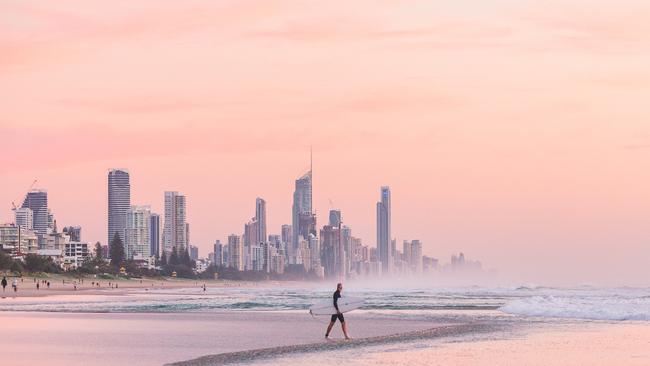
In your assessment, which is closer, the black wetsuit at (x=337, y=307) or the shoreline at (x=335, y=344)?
the shoreline at (x=335, y=344)

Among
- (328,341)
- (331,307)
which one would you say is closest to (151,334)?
(331,307)

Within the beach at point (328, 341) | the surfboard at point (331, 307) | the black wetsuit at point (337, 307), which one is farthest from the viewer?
the surfboard at point (331, 307)

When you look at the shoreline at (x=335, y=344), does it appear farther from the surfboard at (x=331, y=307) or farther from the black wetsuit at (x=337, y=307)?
the surfboard at (x=331, y=307)

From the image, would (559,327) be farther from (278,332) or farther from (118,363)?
(118,363)

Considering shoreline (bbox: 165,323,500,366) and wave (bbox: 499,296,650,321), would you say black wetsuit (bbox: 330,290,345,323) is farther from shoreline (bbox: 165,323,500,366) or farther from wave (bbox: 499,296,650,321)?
wave (bbox: 499,296,650,321)

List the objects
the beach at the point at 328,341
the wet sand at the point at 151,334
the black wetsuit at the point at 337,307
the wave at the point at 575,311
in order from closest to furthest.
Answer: the beach at the point at 328,341 < the wet sand at the point at 151,334 < the black wetsuit at the point at 337,307 < the wave at the point at 575,311

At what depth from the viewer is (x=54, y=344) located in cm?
3628

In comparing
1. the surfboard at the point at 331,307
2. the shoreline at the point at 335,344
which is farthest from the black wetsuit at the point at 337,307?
the surfboard at the point at 331,307

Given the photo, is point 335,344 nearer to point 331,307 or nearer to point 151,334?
point 331,307

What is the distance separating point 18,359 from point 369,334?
1681cm

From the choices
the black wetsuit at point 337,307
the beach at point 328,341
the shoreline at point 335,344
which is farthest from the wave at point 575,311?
the black wetsuit at point 337,307

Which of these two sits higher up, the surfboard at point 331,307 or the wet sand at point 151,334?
the surfboard at point 331,307

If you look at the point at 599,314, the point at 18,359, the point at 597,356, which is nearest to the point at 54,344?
the point at 18,359

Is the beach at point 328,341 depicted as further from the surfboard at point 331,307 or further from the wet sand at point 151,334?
the surfboard at point 331,307
